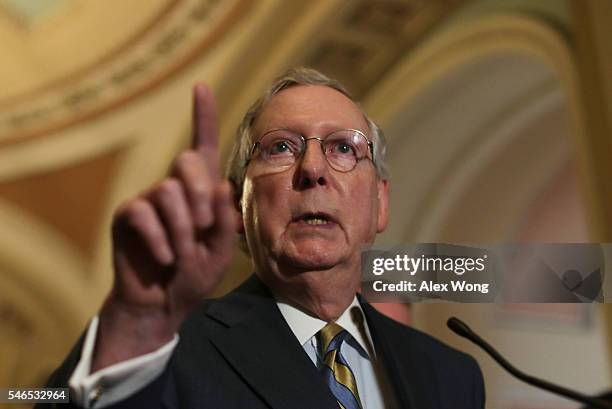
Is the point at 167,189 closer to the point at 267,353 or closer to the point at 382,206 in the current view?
the point at 267,353

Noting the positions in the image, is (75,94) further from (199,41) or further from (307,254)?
(307,254)

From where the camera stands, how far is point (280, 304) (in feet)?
4.36

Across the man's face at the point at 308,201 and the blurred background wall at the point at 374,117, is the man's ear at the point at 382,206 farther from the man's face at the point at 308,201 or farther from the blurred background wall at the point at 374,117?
the blurred background wall at the point at 374,117

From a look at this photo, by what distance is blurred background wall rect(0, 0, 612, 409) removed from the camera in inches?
110

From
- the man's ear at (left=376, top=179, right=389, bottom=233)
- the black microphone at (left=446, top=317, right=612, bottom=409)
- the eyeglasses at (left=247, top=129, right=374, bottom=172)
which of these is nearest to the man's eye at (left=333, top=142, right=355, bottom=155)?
the eyeglasses at (left=247, top=129, right=374, bottom=172)

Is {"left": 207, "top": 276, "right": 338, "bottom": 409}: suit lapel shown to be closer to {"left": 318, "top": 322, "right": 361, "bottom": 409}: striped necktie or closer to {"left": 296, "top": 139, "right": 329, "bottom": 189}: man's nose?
A: {"left": 318, "top": 322, "right": 361, "bottom": 409}: striped necktie

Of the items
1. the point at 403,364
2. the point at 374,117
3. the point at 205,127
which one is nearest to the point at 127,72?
the point at 374,117

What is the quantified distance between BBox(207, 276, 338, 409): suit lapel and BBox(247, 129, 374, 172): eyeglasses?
245 millimetres

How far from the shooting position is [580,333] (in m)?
1.77

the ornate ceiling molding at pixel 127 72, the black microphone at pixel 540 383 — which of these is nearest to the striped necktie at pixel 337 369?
the black microphone at pixel 540 383

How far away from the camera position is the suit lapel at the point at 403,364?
48.7 inches

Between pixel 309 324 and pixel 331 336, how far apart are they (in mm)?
46

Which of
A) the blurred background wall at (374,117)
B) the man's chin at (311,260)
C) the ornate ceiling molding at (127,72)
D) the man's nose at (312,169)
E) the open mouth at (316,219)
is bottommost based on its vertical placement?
the man's chin at (311,260)

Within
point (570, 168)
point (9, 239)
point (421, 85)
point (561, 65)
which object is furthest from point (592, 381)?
point (9, 239)
